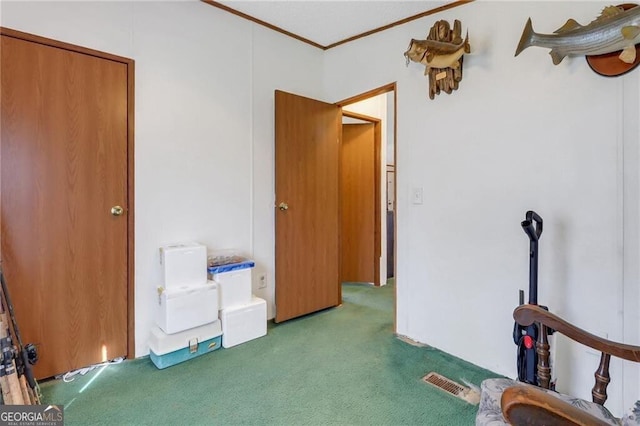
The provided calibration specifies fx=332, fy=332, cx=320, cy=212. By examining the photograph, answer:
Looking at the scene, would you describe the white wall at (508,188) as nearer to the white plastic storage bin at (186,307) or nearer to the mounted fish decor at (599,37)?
the mounted fish decor at (599,37)

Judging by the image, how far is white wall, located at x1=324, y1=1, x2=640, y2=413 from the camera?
1593mm

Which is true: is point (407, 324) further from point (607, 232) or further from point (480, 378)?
point (607, 232)

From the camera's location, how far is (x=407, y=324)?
2564 millimetres

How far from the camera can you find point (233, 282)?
8.05 ft

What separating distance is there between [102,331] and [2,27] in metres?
1.81

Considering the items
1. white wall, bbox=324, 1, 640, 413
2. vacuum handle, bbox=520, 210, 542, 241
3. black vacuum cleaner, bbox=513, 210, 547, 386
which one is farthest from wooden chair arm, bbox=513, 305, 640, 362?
white wall, bbox=324, 1, 640, 413

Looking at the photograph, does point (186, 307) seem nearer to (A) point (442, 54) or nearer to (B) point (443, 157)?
(B) point (443, 157)

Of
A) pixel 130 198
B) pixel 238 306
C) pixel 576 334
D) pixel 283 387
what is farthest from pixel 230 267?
pixel 576 334

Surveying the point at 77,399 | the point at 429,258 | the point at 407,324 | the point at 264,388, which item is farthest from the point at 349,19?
the point at 77,399

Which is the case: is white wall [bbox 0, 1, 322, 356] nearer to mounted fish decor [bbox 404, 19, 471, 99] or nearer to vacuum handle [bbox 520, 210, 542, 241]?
mounted fish decor [bbox 404, 19, 471, 99]

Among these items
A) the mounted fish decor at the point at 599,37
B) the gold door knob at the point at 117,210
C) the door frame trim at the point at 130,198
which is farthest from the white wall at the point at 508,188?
the gold door knob at the point at 117,210

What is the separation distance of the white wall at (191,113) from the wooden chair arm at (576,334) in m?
2.05

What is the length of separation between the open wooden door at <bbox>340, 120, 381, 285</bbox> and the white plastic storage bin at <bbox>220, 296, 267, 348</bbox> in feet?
5.78

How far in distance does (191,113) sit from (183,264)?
1081 millimetres
